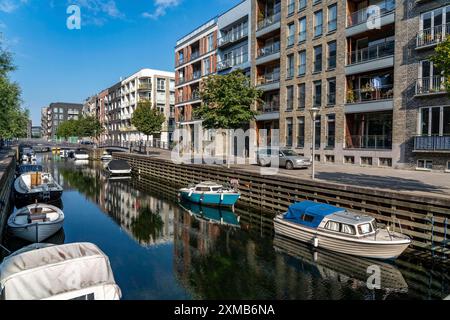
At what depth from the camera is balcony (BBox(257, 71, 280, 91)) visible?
40469mm

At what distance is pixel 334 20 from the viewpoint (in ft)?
110

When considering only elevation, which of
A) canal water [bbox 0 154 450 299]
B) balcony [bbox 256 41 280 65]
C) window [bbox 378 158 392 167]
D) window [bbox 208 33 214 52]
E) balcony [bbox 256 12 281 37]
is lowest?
canal water [bbox 0 154 450 299]

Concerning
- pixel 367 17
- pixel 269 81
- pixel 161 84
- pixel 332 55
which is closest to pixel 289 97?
pixel 269 81

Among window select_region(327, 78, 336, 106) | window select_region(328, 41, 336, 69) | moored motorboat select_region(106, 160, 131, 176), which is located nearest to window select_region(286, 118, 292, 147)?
window select_region(327, 78, 336, 106)

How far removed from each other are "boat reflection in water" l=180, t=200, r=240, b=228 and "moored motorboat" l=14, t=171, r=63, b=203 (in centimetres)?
1034

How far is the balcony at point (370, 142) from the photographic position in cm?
2958

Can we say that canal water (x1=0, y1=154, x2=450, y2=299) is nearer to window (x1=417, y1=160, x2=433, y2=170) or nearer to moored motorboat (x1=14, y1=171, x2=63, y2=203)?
moored motorboat (x1=14, y1=171, x2=63, y2=203)

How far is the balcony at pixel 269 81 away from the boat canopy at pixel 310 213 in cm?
2538

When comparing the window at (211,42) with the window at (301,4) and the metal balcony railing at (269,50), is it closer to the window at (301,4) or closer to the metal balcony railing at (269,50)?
the metal balcony railing at (269,50)

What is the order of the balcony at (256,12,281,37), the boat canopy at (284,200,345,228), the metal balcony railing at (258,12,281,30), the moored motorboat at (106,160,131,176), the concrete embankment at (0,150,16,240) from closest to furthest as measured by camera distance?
the boat canopy at (284,200,345,228)
the concrete embankment at (0,150,16,240)
the balcony at (256,12,281,37)
the metal balcony railing at (258,12,281,30)
the moored motorboat at (106,160,131,176)

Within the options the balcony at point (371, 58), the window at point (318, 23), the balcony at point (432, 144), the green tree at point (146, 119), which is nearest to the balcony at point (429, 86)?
the balcony at point (371, 58)

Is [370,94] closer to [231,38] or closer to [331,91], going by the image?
[331,91]

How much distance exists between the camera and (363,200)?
17.6m

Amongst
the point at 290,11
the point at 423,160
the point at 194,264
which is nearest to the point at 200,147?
the point at 290,11
